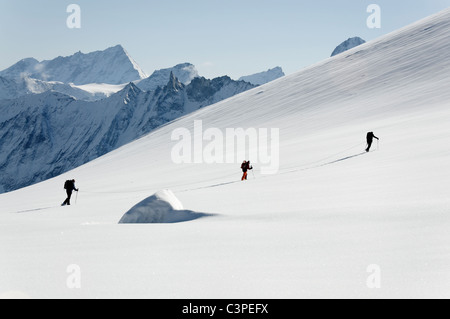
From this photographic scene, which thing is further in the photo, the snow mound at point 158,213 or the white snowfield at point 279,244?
the snow mound at point 158,213

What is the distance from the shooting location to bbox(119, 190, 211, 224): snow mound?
351 inches

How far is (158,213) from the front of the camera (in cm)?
911

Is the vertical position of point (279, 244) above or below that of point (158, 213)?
below

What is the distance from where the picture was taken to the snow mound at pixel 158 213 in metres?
8.92

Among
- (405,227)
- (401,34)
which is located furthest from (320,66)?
(405,227)

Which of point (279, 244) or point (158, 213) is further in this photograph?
point (158, 213)

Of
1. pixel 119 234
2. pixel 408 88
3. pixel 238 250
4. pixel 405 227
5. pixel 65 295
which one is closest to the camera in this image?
pixel 65 295

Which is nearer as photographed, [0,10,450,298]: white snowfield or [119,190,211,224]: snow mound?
[0,10,450,298]: white snowfield

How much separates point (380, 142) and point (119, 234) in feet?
57.5

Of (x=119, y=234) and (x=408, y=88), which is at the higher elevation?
(x=408, y=88)

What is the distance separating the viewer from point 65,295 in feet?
13.2

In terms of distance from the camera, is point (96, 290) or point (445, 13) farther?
point (445, 13)
